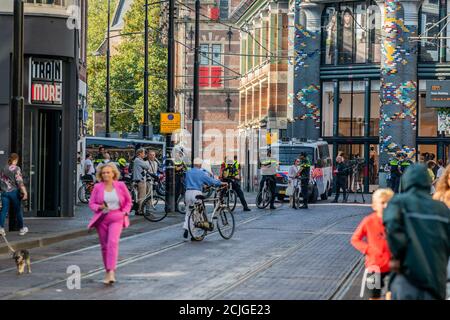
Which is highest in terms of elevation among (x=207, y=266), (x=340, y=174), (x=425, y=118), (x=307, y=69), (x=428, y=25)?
(x=428, y=25)

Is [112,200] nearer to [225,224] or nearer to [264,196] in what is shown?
[225,224]

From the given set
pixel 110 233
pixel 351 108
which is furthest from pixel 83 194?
pixel 110 233

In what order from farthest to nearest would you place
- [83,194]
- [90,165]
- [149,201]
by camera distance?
[90,165]
[83,194]
[149,201]

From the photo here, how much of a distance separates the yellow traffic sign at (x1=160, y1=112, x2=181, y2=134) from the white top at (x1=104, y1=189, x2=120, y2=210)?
18.7 metres

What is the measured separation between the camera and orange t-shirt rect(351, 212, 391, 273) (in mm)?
11922

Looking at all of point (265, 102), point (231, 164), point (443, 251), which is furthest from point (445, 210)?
point (265, 102)

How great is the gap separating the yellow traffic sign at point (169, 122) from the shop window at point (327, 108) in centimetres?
2614

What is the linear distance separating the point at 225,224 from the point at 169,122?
1083 cm

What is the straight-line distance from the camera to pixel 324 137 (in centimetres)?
5969

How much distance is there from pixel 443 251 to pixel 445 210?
0.35 meters

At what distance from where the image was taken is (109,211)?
15578 mm

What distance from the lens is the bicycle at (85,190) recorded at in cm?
3975

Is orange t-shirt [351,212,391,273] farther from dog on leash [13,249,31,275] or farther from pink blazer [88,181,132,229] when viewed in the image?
dog on leash [13,249,31,275]

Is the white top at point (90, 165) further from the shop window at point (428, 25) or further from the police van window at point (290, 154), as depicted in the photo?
the shop window at point (428, 25)
